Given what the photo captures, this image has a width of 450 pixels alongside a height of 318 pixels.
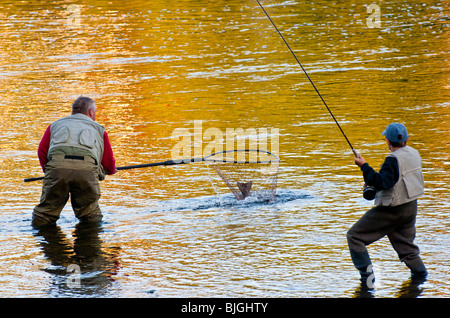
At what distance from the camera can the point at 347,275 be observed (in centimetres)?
683

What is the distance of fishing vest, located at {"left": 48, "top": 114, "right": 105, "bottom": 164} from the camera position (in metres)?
8.35

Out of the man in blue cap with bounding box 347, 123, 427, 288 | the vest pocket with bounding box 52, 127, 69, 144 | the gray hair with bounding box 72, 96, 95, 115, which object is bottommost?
the man in blue cap with bounding box 347, 123, 427, 288

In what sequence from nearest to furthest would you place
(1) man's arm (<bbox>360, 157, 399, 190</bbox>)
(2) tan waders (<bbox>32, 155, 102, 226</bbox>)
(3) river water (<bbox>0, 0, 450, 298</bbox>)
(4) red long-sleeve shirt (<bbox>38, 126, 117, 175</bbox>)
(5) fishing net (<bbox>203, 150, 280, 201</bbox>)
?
(1) man's arm (<bbox>360, 157, 399, 190</bbox>) → (3) river water (<bbox>0, 0, 450, 298</bbox>) → (2) tan waders (<bbox>32, 155, 102, 226</bbox>) → (4) red long-sleeve shirt (<bbox>38, 126, 117, 175</bbox>) → (5) fishing net (<bbox>203, 150, 280, 201</bbox>)

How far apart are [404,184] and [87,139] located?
3460 mm

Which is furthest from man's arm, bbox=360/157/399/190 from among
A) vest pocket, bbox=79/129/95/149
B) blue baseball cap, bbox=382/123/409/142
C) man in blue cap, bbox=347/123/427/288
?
vest pocket, bbox=79/129/95/149

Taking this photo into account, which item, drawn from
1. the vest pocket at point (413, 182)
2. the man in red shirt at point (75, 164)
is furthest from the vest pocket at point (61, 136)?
the vest pocket at point (413, 182)

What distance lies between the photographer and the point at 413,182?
6.42 meters

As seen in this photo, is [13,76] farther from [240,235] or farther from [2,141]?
[240,235]

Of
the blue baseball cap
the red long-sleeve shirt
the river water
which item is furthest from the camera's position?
the red long-sleeve shirt

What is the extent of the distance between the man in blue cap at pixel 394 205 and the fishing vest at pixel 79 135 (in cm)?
309

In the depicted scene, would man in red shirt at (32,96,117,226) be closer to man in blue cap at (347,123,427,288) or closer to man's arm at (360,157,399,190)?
man in blue cap at (347,123,427,288)

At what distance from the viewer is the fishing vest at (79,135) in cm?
835

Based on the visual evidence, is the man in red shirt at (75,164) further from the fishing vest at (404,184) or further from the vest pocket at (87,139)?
the fishing vest at (404,184)

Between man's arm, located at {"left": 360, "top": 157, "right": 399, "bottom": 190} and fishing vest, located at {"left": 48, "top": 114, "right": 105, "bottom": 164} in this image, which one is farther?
fishing vest, located at {"left": 48, "top": 114, "right": 105, "bottom": 164}
